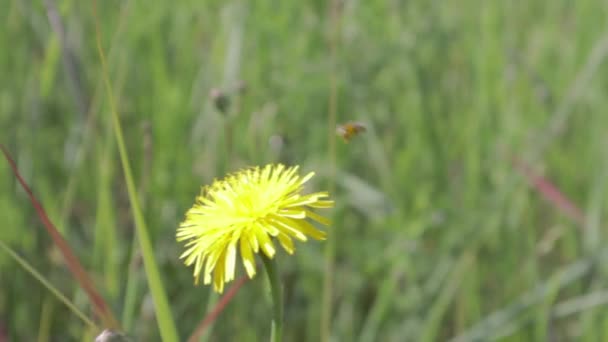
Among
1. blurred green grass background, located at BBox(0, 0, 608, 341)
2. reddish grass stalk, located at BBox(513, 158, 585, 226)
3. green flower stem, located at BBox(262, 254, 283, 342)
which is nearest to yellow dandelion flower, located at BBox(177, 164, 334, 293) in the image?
green flower stem, located at BBox(262, 254, 283, 342)

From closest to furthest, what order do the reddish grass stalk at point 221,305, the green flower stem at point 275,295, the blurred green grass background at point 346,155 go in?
the green flower stem at point 275,295
the reddish grass stalk at point 221,305
the blurred green grass background at point 346,155

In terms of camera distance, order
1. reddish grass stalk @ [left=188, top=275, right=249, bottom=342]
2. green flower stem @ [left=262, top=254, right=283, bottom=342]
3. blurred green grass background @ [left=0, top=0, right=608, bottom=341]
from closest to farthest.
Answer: green flower stem @ [left=262, top=254, right=283, bottom=342], reddish grass stalk @ [left=188, top=275, right=249, bottom=342], blurred green grass background @ [left=0, top=0, right=608, bottom=341]

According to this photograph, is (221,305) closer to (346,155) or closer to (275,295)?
(275,295)

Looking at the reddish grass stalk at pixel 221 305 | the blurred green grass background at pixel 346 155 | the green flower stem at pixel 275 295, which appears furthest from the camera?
the blurred green grass background at pixel 346 155

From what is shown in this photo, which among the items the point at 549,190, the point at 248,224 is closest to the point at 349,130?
the point at 248,224

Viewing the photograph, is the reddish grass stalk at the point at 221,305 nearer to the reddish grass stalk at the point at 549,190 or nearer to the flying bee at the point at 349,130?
the flying bee at the point at 349,130

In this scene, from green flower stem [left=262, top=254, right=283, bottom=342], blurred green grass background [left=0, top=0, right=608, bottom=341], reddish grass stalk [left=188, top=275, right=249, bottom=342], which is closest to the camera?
green flower stem [left=262, top=254, right=283, bottom=342]

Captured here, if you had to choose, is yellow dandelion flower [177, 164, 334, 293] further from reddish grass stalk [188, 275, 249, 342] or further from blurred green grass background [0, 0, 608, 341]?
blurred green grass background [0, 0, 608, 341]

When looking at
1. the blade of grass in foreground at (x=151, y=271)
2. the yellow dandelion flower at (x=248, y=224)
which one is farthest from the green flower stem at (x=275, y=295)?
the blade of grass in foreground at (x=151, y=271)
